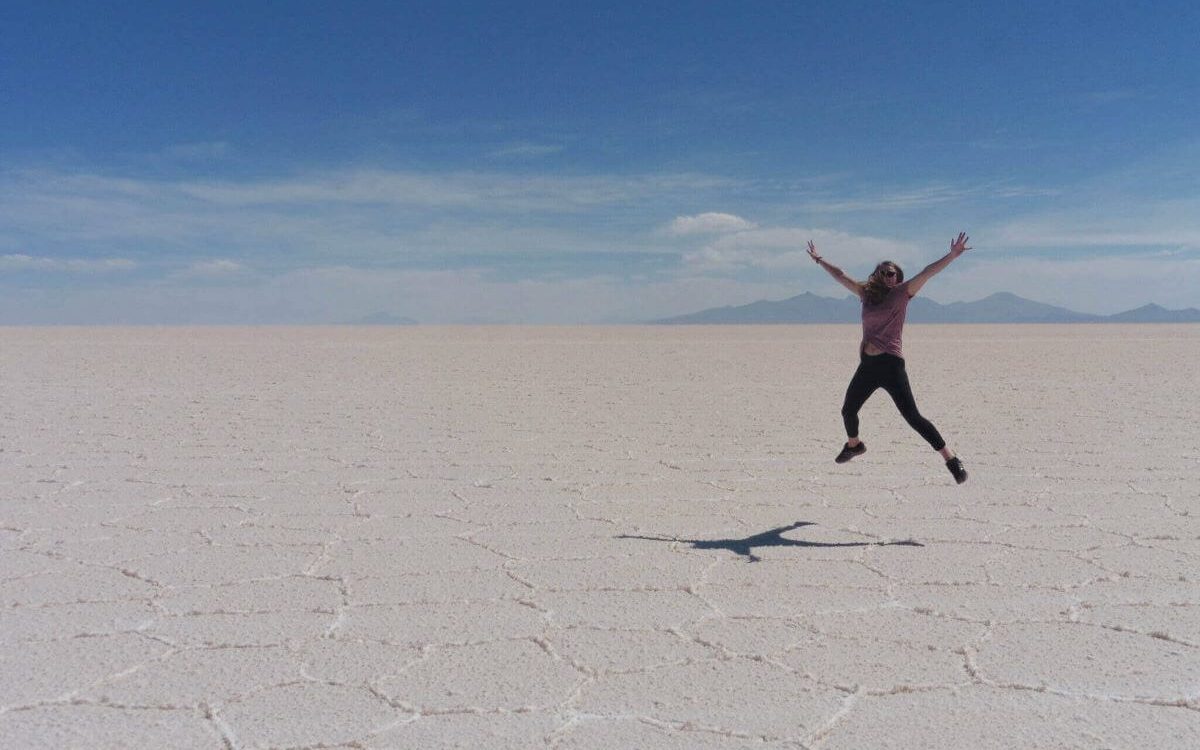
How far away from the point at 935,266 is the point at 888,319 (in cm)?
31

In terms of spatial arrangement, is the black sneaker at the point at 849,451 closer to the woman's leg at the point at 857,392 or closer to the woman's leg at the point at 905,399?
the woman's leg at the point at 857,392

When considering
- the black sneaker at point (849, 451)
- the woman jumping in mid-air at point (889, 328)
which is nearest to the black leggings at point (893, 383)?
the woman jumping in mid-air at point (889, 328)

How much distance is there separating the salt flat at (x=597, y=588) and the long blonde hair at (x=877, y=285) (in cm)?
102

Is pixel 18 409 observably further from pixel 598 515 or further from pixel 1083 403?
pixel 1083 403

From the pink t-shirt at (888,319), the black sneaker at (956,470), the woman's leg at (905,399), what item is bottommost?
the black sneaker at (956,470)

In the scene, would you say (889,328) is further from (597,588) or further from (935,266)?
(597,588)

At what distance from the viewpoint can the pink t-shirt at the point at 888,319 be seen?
4684 millimetres

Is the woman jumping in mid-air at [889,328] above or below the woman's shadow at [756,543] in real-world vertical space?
above

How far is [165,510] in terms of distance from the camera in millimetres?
5039

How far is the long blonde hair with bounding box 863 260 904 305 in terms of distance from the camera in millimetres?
4711

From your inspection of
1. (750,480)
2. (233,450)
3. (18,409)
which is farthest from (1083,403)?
(18,409)

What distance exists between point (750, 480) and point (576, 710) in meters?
3.39

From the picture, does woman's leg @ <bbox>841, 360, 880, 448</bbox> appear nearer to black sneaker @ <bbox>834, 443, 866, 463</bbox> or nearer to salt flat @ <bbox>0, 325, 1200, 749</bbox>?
black sneaker @ <bbox>834, 443, 866, 463</bbox>

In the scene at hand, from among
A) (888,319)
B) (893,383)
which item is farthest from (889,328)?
(893,383)
